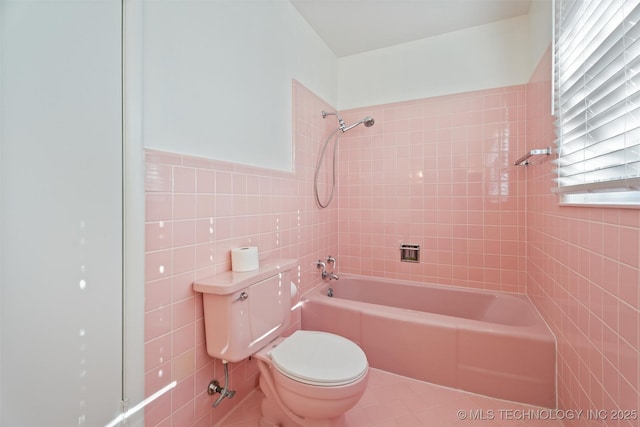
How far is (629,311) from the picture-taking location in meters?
0.81

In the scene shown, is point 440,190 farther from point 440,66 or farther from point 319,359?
point 319,359

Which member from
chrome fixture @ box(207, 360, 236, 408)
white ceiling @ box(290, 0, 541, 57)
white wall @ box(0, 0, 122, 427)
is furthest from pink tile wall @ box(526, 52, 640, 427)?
white wall @ box(0, 0, 122, 427)

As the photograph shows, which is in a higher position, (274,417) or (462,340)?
(462,340)

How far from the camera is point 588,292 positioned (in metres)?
1.08

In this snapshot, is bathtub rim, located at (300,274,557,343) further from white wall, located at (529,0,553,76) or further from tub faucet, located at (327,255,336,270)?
white wall, located at (529,0,553,76)

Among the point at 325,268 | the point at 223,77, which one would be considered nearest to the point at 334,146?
the point at 325,268

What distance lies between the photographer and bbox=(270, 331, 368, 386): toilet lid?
111 cm

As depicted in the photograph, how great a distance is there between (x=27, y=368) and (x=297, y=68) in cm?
208

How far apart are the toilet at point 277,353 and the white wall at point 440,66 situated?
1.98 m

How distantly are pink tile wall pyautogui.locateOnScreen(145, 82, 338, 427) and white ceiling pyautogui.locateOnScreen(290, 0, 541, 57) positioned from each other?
1335 mm

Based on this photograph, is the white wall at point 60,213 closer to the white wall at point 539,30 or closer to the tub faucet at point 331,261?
the tub faucet at point 331,261

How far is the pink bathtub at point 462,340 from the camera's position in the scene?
4.93 ft

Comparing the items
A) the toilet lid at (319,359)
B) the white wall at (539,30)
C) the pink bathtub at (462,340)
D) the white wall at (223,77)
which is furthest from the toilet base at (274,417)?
the white wall at (539,30)

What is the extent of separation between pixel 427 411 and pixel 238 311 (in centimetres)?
115
